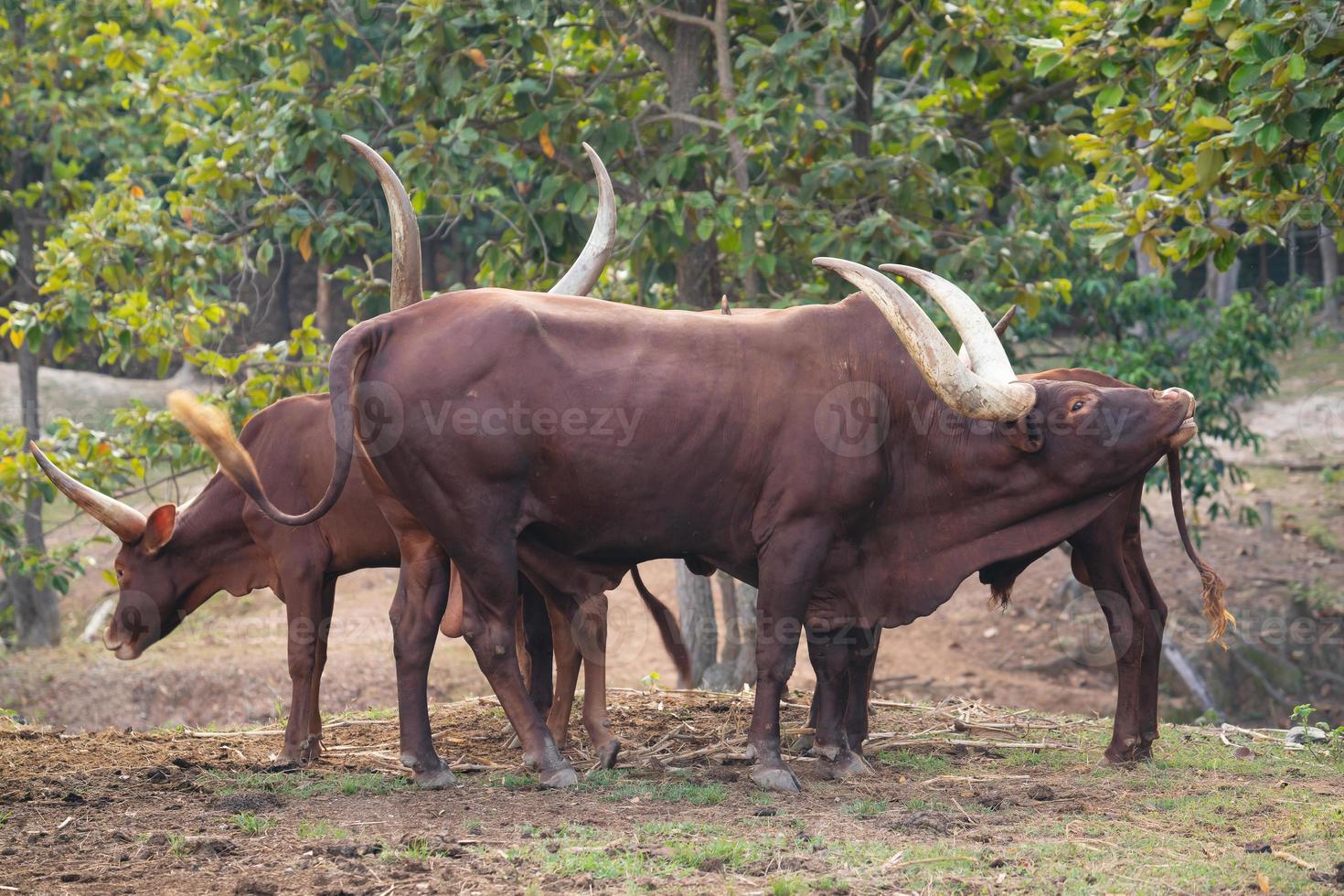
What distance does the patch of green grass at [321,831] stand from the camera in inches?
189

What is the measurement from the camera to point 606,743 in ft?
20.0

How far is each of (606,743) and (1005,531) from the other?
6.08 feet

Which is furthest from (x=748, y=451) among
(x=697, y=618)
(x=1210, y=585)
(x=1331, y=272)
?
(x=1331, y=272)

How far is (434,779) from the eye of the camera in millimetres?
5656

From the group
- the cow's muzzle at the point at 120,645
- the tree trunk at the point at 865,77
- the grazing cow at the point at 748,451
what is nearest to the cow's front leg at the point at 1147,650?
the grazing cow at the point at 748,451

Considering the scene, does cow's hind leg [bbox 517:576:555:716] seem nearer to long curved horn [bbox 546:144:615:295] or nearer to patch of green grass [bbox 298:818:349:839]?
long curved horn [bbox 546:144:615:295]

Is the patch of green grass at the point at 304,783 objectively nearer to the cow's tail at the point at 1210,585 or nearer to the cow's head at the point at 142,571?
the cow's head at the point at 142,571

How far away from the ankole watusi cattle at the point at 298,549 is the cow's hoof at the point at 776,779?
761 mm

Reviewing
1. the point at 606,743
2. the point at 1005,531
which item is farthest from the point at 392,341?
the point at 1005,531

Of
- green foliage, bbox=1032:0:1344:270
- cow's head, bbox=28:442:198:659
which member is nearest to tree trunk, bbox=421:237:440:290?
green foliage, bbox=1032:0:1344:270

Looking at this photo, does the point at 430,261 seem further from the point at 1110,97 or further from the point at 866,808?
the point at 866,808

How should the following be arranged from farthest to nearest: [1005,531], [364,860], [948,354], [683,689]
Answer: [683,689] < [1005,531] < [948,354] < [364,860]

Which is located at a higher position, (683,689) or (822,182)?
(822,182)

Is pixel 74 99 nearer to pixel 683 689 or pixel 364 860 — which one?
pixel 683 689
